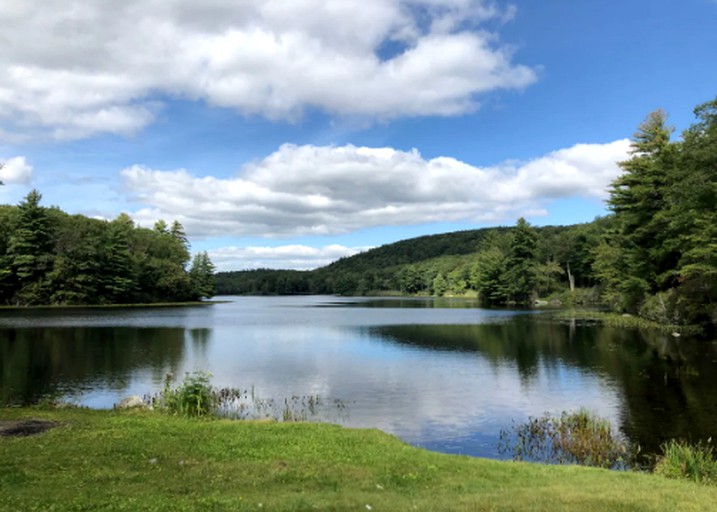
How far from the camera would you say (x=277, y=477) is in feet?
32.6

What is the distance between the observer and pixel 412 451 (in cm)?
1285

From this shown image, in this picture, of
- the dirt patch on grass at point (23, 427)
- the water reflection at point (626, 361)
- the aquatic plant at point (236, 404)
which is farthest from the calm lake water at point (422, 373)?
the dirt patch on grass at point (23, 427)

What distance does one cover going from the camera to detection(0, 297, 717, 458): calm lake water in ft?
62.3

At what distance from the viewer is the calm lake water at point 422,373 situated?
19.0m

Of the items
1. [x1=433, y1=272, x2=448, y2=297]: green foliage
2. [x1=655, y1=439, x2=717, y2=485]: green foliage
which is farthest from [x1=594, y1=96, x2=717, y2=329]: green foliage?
[x1=433, y1=272, x2=448, y2=297]: green foliage

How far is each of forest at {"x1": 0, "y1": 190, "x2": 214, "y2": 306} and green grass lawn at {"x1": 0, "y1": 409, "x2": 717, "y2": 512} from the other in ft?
281

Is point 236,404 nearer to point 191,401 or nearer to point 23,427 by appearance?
point 191,401

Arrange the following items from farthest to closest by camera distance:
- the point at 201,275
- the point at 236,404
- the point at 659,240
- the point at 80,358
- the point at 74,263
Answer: the point at 201,275, the point at 74,263, the point at 659,240, the point at 80,358, the point at 236,404

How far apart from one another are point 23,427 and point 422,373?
19.3 metres

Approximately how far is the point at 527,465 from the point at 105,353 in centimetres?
2962

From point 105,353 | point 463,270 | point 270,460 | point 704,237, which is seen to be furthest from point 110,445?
point 463,270

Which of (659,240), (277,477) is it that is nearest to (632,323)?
(659,240)

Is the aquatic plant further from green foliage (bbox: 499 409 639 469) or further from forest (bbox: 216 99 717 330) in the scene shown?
forest (bbox: 216 99 717 330)

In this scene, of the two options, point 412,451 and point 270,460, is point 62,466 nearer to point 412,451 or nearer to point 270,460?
point 270,460
